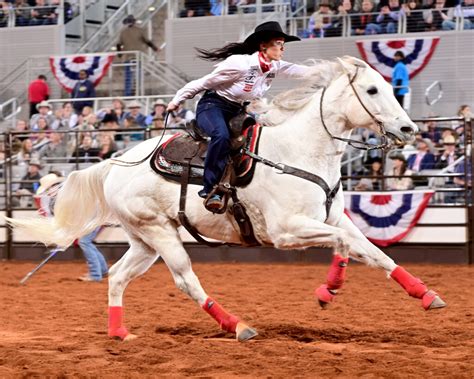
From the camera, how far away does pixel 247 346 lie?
668 centimetres

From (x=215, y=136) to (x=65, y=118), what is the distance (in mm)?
11011

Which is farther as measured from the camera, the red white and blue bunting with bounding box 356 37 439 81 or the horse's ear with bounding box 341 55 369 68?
the red white and blue bunting with bounding box 356 37 439 81

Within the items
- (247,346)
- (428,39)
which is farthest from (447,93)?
(247,346)

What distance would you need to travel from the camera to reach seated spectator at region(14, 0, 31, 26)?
71.9 ft

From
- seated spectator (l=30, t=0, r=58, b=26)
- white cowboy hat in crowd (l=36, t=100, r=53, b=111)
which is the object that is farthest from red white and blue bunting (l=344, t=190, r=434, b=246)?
seated spectator (l=30, t=0, r=58, b=26)

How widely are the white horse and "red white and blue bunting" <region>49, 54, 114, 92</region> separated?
12088mm

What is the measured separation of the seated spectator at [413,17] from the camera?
1741cm

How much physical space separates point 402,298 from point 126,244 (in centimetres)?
588

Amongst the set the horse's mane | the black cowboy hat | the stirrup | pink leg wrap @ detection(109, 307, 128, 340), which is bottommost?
pink leg wrap @ detection(109, 307, 128, 340)

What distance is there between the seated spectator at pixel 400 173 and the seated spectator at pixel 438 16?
16.3ft

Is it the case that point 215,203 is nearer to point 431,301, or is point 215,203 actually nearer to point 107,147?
point 431,301

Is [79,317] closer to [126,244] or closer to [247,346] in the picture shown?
[247,346]

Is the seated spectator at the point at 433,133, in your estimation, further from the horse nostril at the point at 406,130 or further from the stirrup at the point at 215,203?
the stirrup at the point at 215,203

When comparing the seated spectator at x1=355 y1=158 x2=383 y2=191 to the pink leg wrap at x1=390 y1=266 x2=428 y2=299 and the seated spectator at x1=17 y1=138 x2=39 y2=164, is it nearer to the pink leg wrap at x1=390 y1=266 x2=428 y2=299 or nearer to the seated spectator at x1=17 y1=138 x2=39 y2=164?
A: the seated spectator at x1=17 y1=138 x2=39 y2=164
